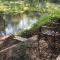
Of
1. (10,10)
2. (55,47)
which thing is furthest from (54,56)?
(10,10)

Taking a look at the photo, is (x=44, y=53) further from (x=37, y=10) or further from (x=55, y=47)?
(x=37, y=10)

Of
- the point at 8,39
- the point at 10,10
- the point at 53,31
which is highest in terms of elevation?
the point at 53,31

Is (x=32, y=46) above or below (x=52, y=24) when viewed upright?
below

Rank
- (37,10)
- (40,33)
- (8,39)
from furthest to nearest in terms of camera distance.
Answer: (37,10)
(8,39)
(40,33)

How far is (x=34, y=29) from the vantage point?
14.5 ft

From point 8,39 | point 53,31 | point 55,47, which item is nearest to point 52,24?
point 53,31

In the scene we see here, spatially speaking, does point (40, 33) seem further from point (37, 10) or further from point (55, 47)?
point (37, 10)

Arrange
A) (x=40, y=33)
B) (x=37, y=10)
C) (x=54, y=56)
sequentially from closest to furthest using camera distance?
(x=54, y=56), (x=40, y=33), (x=37, y=10)

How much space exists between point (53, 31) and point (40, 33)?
22 cm

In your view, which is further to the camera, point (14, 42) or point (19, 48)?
point (14, 42)

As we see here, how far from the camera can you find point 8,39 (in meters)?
4.38

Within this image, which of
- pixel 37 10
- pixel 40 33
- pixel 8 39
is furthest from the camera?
pixel 37 10

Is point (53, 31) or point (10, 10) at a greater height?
point (53, 31)

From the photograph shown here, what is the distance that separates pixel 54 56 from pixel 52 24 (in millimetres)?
622
